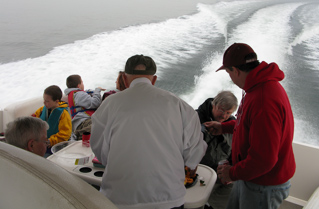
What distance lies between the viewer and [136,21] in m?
5.44

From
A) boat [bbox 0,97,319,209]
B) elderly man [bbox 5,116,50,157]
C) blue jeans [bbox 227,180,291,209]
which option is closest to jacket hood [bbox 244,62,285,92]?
blue jeans [bbox 227,180,291,209]

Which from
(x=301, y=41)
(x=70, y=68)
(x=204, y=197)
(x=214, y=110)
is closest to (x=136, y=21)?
(x=70, y=68)

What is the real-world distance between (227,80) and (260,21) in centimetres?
183

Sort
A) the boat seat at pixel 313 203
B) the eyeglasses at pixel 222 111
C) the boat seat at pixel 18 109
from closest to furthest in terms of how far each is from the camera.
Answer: the boat seat at pixel 313 203 < the eyeglasses at pixel 222 111 < the boat seat at pixel 18 109

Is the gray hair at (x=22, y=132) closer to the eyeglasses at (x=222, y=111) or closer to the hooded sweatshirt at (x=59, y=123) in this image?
the hooded sweatshirt at (x=59, y=123)

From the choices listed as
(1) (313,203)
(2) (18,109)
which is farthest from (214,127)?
(2) (18,109)

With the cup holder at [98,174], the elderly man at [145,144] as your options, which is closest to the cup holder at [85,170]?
the cup holder at [98,174]

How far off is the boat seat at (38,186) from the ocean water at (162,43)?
3387 mm

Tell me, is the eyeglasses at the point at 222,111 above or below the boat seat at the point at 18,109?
above

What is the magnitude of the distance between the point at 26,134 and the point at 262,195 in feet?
3.76

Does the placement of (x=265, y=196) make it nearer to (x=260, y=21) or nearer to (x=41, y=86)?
(x=41, y=86)

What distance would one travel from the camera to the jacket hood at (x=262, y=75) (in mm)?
1217

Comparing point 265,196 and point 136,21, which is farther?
point 136,21

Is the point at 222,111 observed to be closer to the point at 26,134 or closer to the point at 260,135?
→ the point at 260,135
